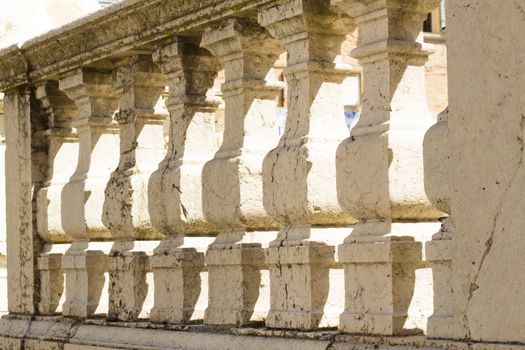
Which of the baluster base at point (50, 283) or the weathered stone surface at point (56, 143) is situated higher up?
the weathered stone surface at point (56, 143)

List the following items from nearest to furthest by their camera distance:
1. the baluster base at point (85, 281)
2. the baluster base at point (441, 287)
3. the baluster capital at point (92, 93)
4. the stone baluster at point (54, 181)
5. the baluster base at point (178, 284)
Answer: the baluster base at point (441, 287)
the baluster base at point (178, 284)
the baluster base at point (85, 281)
the baluster capital at point (92, 93)
the stone baluster at point (54, 181)

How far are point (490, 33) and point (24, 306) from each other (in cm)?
390

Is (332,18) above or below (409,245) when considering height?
above

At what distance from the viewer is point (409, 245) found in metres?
4.98

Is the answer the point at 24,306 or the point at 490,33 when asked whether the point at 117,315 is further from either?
the point at 490,33

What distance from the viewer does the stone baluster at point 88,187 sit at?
281 inches

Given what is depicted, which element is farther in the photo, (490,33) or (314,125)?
(314,125)

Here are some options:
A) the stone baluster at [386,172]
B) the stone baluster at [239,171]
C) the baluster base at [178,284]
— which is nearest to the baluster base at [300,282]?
the stone baluster at [386,172]

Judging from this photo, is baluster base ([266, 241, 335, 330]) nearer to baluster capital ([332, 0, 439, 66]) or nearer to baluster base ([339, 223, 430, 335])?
baluster base ([339, 223, 430, 335])

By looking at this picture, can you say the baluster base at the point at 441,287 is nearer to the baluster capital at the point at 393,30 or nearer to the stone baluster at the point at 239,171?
the baluster capital at the point at 393,30

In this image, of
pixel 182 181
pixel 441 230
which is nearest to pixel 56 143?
pixel 182 181

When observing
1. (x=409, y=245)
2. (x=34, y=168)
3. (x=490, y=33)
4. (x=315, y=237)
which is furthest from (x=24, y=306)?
(x=490, y=33)

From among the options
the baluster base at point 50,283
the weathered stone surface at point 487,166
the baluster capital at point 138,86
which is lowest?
the baluster base at point 50,283

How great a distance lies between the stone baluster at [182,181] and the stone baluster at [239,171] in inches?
9.8
